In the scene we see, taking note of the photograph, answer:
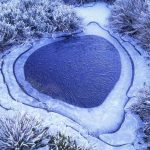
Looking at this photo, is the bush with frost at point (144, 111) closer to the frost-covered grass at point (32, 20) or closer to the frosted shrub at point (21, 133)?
the frosted shrub at point (21, 133)

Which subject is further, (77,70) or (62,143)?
(77,70)

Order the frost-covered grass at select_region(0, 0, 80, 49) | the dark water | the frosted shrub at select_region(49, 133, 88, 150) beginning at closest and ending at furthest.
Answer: the frosted shrub at select_region(49, 133, 88, 150)
the dark water
the frost-covered grass at select_region(0, 0, 80, 49)

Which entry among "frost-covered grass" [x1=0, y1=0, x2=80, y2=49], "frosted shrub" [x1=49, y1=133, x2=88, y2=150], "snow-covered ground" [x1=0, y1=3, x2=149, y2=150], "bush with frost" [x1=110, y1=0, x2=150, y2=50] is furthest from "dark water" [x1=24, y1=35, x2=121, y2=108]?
"frosted shrub" [x1=49, y1=133, x2=88, y2=150]

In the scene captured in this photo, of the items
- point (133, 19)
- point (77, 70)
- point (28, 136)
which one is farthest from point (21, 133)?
point (133, 19)

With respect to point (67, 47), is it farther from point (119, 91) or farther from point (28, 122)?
point (28, 122)

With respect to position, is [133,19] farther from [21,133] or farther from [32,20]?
[21,133]

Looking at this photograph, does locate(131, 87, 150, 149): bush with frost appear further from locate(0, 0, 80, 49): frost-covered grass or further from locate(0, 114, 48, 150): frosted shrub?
locate(0, 0, 80, 49): frost-covered grass
